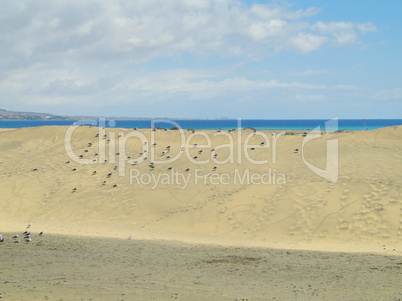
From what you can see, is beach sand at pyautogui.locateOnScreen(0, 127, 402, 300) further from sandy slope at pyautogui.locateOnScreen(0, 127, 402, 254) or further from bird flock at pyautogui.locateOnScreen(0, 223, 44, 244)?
bird flock at pyautogui.locateOnScreen(0, 223, 44, 244)

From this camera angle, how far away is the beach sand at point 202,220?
9.17 m

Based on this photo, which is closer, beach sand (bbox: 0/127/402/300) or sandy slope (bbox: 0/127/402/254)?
beach sand (bbox: 0/127/402/300)

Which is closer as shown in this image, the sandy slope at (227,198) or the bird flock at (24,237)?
the bird flock at (24,237)

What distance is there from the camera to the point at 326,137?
22.8m

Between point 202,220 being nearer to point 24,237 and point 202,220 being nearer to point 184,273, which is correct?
point 24,237

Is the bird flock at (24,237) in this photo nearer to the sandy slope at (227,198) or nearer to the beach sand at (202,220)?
the beach sand at (202,220)

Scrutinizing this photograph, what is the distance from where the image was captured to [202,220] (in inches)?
634

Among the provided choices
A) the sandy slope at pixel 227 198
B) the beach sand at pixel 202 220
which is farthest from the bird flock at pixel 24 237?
the sandy slope at pixel 227 198

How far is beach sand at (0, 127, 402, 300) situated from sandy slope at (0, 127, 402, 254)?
0.06 m

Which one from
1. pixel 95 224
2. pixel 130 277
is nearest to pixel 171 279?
pixel 130 277

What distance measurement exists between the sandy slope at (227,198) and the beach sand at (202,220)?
0.06 metres

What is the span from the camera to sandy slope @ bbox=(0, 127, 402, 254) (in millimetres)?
14742

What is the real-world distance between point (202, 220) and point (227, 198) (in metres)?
1.67

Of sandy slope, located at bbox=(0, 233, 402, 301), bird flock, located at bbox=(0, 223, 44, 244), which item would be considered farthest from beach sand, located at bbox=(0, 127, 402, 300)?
bird flock, located at bbox=(0, 223, 44, 244)
